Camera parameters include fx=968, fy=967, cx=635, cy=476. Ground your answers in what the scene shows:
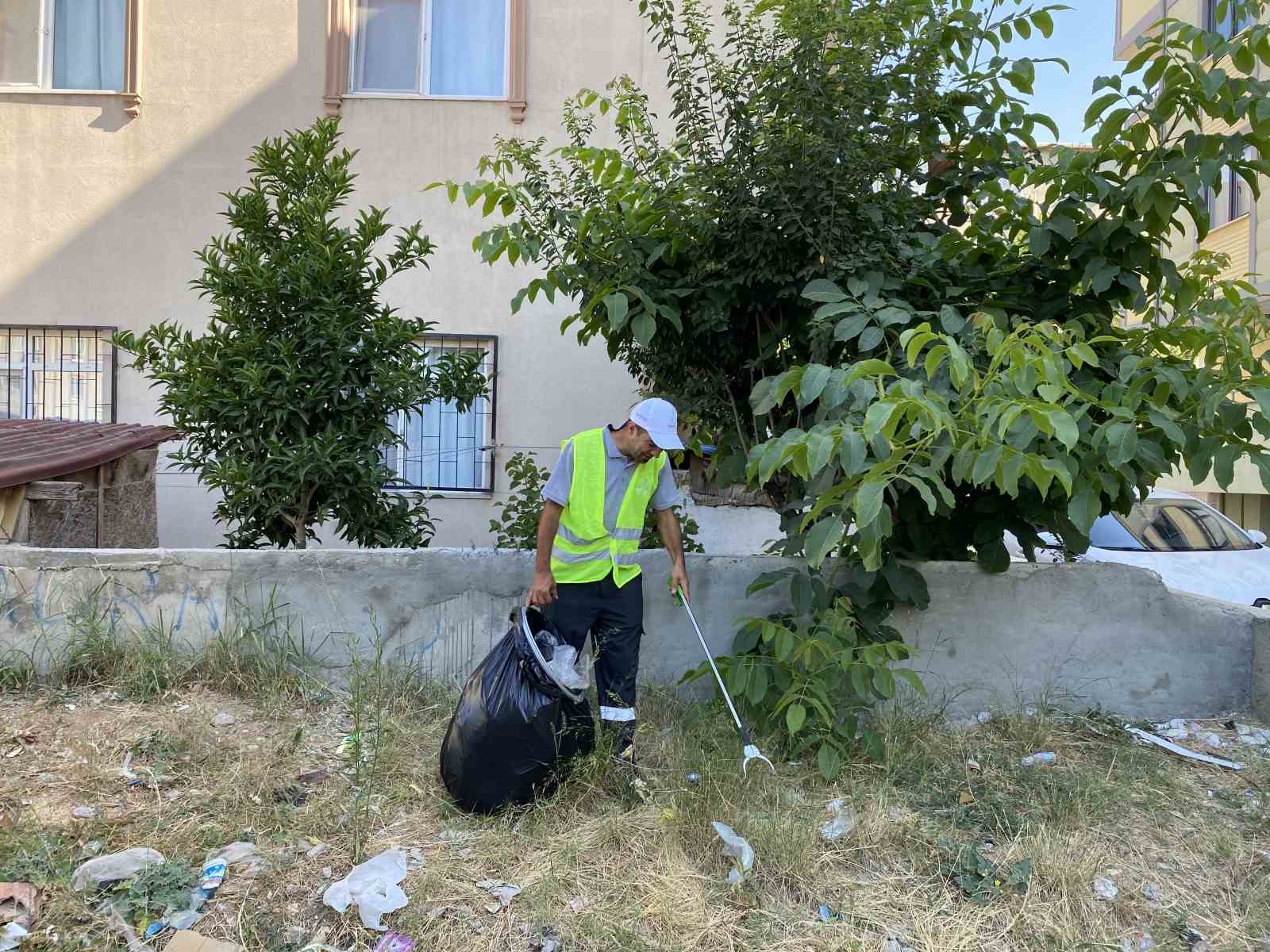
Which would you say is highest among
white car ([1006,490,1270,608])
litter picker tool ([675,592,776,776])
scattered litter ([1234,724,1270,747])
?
white car ([1006,490,1270,608])

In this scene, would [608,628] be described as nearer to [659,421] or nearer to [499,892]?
[659,421]

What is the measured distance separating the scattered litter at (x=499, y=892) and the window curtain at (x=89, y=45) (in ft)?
26.6

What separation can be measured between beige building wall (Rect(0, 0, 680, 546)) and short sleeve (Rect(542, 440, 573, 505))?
446 cm

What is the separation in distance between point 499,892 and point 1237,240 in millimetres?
13547

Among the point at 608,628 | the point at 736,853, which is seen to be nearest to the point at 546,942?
the point at 736,853

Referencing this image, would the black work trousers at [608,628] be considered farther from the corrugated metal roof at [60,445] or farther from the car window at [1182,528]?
the car window at [1182,528]

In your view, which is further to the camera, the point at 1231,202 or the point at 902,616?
the point at 1231,202

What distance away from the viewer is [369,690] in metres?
4.37

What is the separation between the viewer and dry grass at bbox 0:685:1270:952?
2.94 m

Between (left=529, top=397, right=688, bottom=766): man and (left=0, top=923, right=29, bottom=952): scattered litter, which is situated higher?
(left=529, top=397, right=688, bottom=766): man

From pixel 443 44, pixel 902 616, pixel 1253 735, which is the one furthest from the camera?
pixel 443 44

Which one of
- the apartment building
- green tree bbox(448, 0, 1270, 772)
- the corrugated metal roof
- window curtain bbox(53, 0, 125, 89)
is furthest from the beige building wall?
the apartment building

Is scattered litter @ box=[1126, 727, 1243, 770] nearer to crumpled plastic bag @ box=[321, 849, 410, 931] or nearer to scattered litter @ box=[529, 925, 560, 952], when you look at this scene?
scattered litter @ box=[529, 925, 560, 952]

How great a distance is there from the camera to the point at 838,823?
347 cm
